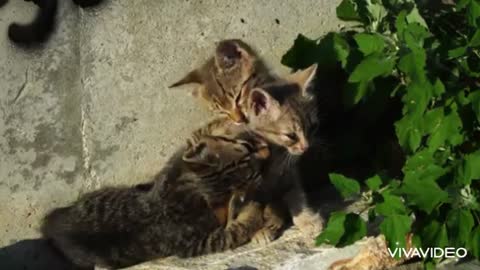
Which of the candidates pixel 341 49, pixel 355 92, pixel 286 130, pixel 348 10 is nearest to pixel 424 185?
pixel 355 92

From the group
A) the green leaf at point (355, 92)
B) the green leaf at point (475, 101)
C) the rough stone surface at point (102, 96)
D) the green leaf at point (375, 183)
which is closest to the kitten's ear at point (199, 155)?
the rough stone surface at point (102, 96)

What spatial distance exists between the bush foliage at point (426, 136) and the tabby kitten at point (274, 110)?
45 cm

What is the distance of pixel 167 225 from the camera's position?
5047mm

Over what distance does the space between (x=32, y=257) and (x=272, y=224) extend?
1252mm

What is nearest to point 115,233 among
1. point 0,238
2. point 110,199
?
point 110,199

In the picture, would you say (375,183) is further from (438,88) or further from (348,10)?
(348,10)

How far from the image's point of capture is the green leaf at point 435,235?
4.53 meters

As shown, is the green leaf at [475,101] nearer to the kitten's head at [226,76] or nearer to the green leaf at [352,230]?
the green leaf at [352,230]

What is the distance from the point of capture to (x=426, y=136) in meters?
4.70

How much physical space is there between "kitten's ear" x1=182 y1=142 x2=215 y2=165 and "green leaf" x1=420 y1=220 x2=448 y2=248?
3.76 ft

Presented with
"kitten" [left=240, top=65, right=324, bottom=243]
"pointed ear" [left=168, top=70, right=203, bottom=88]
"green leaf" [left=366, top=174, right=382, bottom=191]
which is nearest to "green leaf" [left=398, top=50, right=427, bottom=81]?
"green leaf" [left=366, top=174, right=382, bottom=191]

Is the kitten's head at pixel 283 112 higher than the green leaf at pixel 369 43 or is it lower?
lower

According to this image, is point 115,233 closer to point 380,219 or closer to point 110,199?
point 110,199

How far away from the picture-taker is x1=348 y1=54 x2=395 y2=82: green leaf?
4.58 meters
